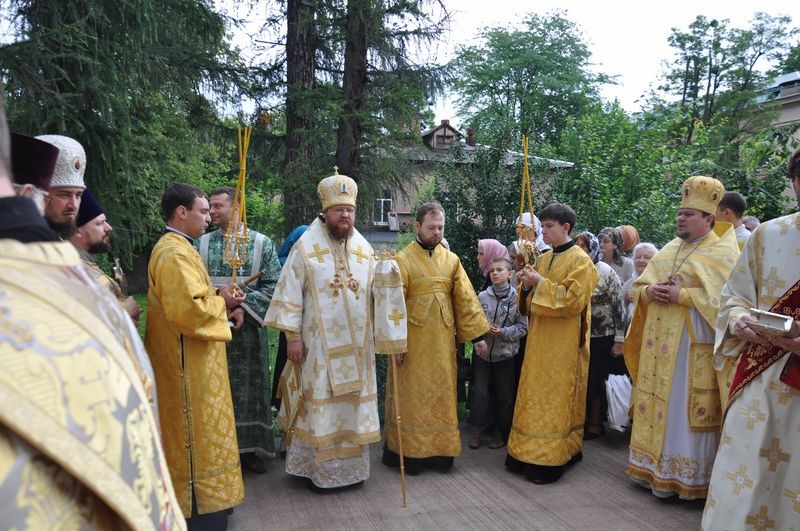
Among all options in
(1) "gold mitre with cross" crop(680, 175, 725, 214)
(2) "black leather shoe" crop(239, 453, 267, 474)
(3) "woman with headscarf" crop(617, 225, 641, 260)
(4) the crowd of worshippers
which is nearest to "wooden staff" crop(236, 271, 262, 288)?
(4) the crowd of worshippers

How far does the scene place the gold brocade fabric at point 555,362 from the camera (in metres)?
4.85

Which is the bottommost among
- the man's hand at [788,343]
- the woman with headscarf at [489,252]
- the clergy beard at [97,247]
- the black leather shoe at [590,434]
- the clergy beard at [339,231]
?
the black leather shoe at [590,434]

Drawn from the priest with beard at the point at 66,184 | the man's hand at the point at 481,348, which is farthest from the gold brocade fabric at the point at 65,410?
the man's hand at the point at 481,348

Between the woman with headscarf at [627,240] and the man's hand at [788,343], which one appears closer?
the man's hand at [788,343]

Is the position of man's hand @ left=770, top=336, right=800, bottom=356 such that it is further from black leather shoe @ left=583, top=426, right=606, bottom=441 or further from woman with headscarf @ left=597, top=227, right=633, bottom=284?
woman with headscarf @ left=597, top=227, right=633, bottom=284

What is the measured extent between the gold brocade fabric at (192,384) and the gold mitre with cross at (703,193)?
3.40 metres

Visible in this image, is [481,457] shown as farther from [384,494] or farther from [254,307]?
[254,307]

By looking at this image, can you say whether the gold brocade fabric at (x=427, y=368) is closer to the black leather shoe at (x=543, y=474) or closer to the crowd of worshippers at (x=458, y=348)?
the crowd of worshippers at (x=458, y=348)

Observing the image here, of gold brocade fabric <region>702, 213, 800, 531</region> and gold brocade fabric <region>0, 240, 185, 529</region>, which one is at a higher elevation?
gold brocade fabric <region>0, 240, 185, 529</region>

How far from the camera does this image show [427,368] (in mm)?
5164

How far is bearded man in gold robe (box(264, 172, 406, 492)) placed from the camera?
4.56m

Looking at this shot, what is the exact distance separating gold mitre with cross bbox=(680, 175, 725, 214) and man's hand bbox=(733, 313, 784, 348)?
156 cm

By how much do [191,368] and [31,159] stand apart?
2592 mm

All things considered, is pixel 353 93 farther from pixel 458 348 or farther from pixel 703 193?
pixel 703 193
